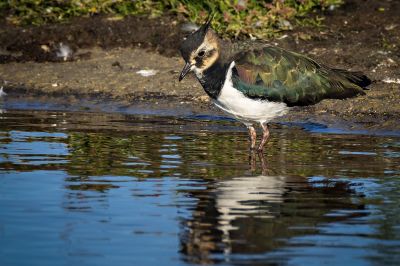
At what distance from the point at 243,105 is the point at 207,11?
5.29m

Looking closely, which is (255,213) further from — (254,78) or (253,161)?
(254,78)

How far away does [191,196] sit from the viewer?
25.1 ft

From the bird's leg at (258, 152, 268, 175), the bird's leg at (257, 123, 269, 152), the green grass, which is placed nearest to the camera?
the bird's leg at (258, 152, 268, 175)

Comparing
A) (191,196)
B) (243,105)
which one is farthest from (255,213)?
→ (243,105)

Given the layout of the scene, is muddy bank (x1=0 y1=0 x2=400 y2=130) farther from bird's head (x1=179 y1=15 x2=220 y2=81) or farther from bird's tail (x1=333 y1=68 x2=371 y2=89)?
bird's head (x1=179 y1=15 x2=220 y2=81)

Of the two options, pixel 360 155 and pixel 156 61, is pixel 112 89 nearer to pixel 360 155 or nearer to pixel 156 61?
pixel 156 61

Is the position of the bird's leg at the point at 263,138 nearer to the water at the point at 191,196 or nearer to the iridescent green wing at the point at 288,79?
the water at the point at 191,196

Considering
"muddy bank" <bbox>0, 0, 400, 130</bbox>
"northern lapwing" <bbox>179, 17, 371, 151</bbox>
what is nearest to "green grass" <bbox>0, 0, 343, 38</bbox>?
"muddy bank" <bbox>0, 0, 400, 130</bbox>

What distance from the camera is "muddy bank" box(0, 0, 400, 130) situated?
12914mm

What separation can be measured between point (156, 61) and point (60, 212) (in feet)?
24.3

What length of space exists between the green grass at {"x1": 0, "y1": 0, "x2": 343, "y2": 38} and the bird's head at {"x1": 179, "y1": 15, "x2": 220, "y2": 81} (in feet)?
13.2

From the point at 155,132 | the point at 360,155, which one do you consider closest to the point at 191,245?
the point at 360,155

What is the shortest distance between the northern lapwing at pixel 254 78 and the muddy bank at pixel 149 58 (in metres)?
1.69

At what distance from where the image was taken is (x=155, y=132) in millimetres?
11016
